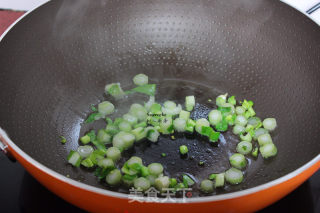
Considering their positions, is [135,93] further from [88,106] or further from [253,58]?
[253,58]

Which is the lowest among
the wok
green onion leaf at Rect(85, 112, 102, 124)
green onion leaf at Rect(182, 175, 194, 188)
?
green onion leaf at Rect(182, 175, 194, 188)

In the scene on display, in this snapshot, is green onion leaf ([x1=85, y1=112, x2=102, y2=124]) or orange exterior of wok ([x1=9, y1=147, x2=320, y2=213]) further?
green onion leaf ([x1=85, y1=112, x2=102, y2=124])

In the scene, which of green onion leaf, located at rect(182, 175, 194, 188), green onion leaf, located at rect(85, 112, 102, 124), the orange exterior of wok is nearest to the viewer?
the orange exterior of wok

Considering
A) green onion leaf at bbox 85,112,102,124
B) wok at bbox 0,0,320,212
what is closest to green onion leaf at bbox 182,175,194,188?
wok at bbox 0,0,320,212

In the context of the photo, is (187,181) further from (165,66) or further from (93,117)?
(165,66)

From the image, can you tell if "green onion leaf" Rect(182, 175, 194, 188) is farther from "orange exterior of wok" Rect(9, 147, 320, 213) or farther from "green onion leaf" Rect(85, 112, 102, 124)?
"green onion leaf" Rect(85, 112, 102, 124)

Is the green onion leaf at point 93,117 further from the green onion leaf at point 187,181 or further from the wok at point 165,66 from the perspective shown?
the green onion leaf at point 187,181

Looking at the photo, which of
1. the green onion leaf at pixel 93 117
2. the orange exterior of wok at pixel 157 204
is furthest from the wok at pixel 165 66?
the orange exterior of wok at pixel 157 204
